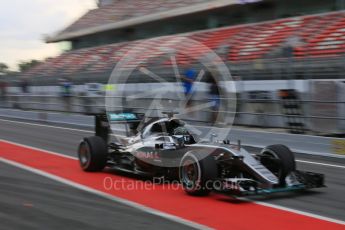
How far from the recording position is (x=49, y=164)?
11.6m

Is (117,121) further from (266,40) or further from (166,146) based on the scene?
(266,40)

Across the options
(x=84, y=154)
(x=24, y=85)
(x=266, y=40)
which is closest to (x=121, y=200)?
(x=84, y=154)

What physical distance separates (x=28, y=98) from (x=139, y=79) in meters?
10.6

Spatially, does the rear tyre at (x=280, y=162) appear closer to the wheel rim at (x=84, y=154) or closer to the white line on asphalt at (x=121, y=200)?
the white line on asphalt at (x=121, y=200)

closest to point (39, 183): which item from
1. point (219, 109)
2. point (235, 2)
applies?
point (219, 109)

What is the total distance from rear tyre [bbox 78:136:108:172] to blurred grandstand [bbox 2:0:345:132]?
4105 millimetres

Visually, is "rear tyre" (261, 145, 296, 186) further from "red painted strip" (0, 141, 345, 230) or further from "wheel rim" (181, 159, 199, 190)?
"wheel rim" (181, 159, 199, 190)

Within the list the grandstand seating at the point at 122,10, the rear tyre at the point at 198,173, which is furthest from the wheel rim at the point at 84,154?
the grandstand seating at the point at 122,10

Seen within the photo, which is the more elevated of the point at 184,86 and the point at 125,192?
the point at 184,86

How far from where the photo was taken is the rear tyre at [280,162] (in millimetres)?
7914

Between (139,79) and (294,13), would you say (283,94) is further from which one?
(294,13)

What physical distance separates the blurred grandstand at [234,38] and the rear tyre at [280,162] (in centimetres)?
526

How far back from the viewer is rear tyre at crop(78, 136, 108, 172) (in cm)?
995

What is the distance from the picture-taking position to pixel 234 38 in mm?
25109
